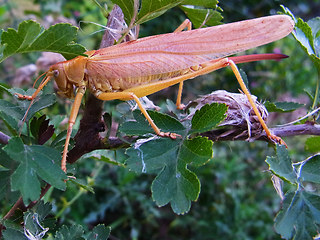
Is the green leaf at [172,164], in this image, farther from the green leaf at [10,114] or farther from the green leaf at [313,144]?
the green leaf at [313,144]

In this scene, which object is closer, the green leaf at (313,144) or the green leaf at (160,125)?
the green leaf at (160,125)

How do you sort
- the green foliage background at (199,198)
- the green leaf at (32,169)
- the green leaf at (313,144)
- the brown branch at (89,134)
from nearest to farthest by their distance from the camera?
the green leaf at (32,169) → the brown branch at (89,134) → the green leaf at (313,144) → the green foliage background at (199,198)

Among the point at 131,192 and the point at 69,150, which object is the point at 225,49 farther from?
the point at 131,192

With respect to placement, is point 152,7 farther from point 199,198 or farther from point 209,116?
point 199,198

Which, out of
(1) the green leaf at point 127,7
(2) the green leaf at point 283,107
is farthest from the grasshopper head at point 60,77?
(2) the green leaf at point 283,107

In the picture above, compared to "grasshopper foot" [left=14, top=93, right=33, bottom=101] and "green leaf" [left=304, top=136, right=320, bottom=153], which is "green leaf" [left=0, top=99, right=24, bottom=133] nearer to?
"grasshopper foot" [left=14, top=93, right=33, bottom=101]

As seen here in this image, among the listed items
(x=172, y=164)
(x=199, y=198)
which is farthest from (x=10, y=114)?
(x=199, y=198)
